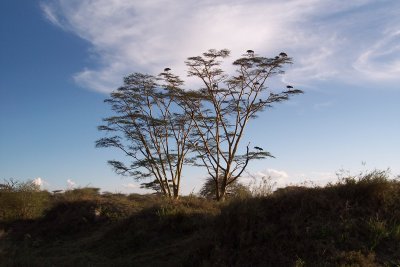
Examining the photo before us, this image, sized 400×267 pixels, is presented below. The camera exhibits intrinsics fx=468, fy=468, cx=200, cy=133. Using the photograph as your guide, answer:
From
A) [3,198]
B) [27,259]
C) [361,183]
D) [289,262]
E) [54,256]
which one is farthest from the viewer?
[3,198]

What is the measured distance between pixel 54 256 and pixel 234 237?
4.87m

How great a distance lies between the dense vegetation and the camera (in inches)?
270

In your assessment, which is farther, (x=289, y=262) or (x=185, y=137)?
(x=185, y=137)

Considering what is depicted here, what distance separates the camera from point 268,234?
292 inches

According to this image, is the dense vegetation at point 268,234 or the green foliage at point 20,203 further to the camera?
the green foliage at point 20,203

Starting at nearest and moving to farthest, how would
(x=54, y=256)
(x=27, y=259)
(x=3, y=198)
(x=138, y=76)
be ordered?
(x=27, y=259)
(x=54, y=256)
(x=3, y=198)
(x=138, y=76)

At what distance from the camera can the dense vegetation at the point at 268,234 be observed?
22.5 feet

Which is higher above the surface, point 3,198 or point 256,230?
point 3,198

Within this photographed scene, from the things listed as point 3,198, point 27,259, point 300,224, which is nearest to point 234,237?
point 300,224

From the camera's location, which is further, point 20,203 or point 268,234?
point 20,203

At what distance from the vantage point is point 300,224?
24.4 ft

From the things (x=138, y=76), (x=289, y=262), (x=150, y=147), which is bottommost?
(x=289, y=262)

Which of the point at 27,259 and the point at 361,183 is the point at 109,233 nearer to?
the point at 27,259

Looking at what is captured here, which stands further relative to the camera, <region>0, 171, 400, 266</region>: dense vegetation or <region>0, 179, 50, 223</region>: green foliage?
<region>0, 179, 50, 223</region>: green foliage
